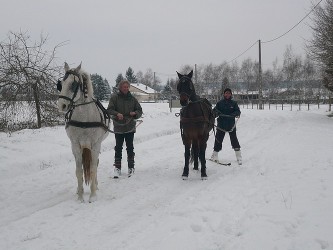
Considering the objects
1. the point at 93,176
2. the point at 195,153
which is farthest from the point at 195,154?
the point at 93,176

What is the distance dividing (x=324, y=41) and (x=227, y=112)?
597 inches

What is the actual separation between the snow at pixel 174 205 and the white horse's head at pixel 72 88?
1.81m

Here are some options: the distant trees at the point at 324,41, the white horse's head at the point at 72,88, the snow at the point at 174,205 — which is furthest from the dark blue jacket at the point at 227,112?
the distant trees at the point at 324,41

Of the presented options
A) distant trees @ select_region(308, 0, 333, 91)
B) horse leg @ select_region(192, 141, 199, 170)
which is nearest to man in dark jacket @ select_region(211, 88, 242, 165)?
horse leg @ select_region(192, 141, 199, 170)

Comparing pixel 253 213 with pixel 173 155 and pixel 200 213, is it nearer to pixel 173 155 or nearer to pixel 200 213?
pixel 200 213

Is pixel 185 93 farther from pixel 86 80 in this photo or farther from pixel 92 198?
pixel 92 198

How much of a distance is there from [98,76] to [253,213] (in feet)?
221

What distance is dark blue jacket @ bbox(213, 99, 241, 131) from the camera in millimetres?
8781

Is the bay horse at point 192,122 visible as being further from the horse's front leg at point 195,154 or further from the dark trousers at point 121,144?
the dark trousers at point 121,144

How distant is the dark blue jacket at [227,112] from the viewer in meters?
8.78

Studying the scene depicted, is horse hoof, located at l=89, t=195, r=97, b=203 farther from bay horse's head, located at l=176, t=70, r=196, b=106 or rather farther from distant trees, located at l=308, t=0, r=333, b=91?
distant trees, located at l=308, t=0, r=333, b=91

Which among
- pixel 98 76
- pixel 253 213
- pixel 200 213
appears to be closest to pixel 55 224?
pixel 200 213

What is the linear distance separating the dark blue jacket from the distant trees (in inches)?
570

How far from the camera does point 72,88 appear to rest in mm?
5520
